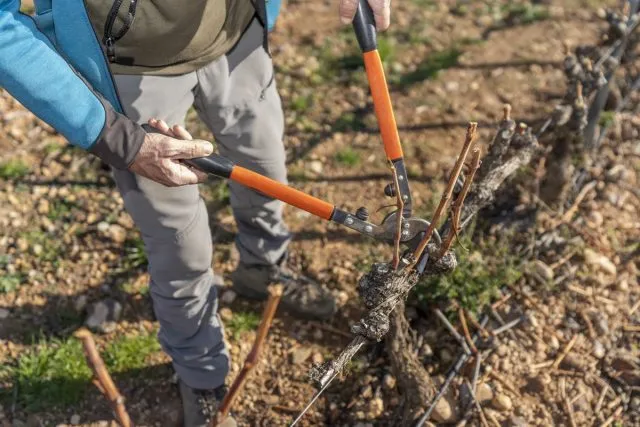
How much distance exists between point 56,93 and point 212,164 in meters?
0.55

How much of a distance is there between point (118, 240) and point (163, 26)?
1944 millimetres

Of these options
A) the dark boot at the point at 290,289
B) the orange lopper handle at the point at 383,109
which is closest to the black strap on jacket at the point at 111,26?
the orange lopper handle at the point at 383,109

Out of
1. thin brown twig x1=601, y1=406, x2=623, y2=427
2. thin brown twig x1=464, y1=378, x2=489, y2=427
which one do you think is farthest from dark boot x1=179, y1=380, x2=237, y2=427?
thin brown twig x1=601, y1=406, x2=623, y2=427

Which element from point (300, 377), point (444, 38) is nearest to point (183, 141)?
point (300, 377)

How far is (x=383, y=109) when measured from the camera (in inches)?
98.2

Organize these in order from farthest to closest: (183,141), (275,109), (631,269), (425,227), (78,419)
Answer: (631,269)
(78,419)
(275,109)
(425,227)
(183,141)

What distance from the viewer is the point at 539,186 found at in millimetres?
3998

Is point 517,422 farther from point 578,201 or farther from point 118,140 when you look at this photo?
point 118,140

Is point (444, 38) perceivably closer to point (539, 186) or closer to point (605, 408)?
point (539, 186)

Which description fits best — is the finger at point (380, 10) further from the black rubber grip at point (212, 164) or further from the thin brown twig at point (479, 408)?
the thin brown twig at point (479, 408)

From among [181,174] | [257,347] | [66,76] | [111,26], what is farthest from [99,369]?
[111,26]

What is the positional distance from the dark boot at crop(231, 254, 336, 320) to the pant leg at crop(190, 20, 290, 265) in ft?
1.37

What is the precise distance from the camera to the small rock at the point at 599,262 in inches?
148

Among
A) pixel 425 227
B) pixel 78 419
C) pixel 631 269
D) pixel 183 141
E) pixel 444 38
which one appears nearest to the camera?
pixel 183 141
